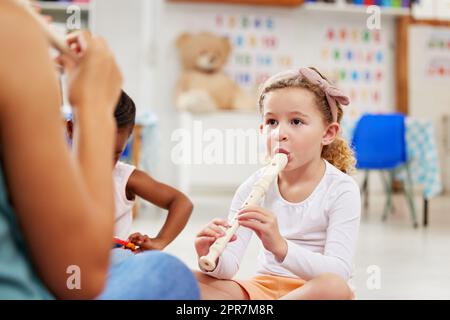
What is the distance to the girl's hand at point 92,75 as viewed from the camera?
51 centimetres

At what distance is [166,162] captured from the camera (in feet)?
16.2

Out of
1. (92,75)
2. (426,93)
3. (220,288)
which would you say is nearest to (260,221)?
(220,288)

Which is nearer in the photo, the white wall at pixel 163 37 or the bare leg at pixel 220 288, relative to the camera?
the bare leg at pixel 220 288

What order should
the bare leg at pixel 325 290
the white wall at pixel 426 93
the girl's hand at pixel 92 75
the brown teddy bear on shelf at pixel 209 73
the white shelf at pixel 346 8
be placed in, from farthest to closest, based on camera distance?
the white wall at pixel 426 93 → the white shelf at pixel 346 8 → the brown teddy bear on shelf at pixel 209 73 → the bare leg at pixel 325 290 → the girl's hand at pixel 92 75

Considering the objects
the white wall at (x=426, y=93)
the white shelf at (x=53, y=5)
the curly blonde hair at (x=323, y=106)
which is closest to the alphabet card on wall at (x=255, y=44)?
the white wall at (x=426, y=93)

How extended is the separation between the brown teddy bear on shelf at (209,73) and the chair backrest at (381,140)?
67.0 inches

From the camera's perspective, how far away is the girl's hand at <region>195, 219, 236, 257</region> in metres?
0.92

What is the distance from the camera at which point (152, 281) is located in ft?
1.88

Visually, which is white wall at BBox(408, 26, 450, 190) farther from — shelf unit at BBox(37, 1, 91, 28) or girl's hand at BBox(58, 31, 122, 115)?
girl's hand at BBox(58, 31, 122, 115)

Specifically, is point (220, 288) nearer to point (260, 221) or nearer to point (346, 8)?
point (260, 221)

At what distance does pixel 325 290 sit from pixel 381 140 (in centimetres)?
226

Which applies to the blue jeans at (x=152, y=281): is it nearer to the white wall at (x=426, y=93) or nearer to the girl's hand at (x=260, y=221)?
the girl's hand at (x=260, y=221)

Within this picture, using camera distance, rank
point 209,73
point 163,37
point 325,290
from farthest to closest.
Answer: point 163,37, point 209,73, point 325,290
